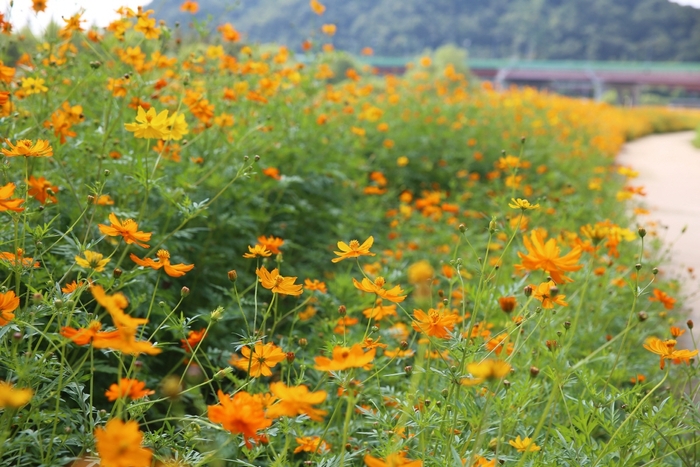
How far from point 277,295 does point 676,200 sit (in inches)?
222

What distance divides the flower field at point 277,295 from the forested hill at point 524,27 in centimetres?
4521

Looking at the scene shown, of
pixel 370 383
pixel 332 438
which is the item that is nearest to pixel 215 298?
pixel 370 383

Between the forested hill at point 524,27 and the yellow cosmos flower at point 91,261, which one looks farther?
the forested hill at point 524,27

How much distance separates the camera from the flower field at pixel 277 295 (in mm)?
962

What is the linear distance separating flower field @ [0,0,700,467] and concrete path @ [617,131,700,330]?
15.8 inches

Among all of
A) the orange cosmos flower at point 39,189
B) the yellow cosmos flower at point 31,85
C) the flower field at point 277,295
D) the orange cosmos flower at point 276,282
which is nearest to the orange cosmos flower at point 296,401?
the flower field at point 277,295

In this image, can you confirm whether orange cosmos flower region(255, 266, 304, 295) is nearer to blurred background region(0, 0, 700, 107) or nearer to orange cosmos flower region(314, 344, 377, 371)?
orange cosmos flower region(314, 344, 377, 371)

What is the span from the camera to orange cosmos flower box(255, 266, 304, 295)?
1.02 metres

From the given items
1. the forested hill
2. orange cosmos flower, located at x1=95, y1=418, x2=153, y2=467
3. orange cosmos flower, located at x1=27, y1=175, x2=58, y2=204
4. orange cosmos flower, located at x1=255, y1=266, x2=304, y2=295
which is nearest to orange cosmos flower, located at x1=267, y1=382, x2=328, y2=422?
orange cosmos flower, located at x1=95, y1=418, x2=153, y2=467

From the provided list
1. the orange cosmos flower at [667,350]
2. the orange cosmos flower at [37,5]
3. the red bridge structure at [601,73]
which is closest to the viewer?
the orange cosmos flower at [667,350]

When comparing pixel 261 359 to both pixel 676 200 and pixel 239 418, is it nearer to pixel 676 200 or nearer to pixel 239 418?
pixel 239 418

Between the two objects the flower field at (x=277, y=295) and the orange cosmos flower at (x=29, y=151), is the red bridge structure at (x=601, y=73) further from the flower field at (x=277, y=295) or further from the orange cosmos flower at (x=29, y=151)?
the orange cosmos flower at (x=29, y=151)

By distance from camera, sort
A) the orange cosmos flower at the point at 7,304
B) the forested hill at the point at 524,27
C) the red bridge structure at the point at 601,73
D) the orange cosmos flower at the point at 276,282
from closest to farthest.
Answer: the orange cosmos flower at the point at 7,304 < the orange cosmos flower at the point at 276,282 < the red bridge structure at the point at 601,73 < the forested hill at the point at 524,27

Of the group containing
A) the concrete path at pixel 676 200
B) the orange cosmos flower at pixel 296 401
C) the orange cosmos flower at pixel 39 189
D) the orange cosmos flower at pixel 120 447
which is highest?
the orange cosmos flower at pixel 39 189
